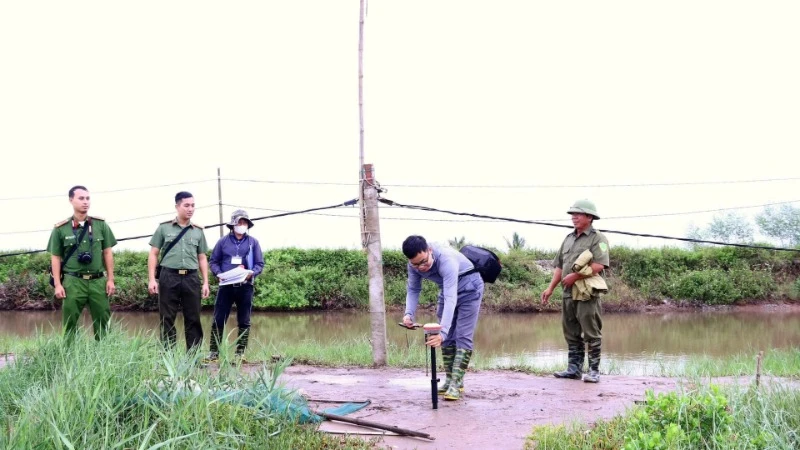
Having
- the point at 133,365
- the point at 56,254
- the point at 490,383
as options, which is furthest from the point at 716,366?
the point at 56,254

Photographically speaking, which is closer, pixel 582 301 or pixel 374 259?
pixel 582 301

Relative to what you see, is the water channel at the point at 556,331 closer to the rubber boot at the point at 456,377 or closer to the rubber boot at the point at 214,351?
the rubber boot at the point at 214,351

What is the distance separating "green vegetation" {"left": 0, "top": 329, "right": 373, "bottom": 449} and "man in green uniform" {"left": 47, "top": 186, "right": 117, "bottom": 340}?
209cm

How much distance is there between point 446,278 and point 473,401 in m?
1.16

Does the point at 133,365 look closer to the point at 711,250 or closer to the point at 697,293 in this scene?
the point at 697,293

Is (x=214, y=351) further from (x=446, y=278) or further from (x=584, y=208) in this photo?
(x=584, y=208)

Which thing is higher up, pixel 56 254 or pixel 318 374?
pixel 56 254

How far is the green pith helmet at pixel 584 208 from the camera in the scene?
7504 mm

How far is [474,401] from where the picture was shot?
6.45 meters

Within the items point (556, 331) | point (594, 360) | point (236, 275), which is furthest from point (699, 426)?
point (556, 331)

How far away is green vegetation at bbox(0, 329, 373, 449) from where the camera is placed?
3.92 m

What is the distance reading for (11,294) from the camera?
2173 cm

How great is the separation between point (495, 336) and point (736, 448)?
446 inches

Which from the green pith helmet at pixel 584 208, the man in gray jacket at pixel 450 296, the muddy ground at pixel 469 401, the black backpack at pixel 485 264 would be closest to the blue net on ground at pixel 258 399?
the muddy ground at pixel 469 401
